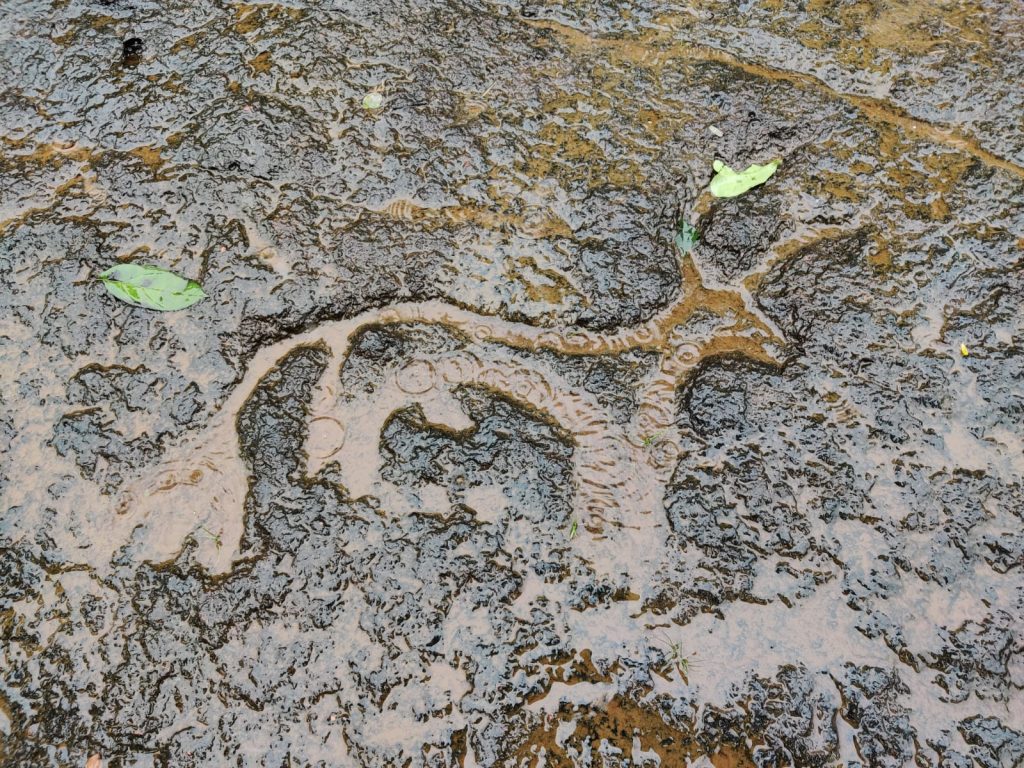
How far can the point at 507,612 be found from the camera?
1911 millimetres

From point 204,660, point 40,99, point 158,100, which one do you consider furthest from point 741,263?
point 40,99

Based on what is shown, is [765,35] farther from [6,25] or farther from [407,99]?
[6,25]

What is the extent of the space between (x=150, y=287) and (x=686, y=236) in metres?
1.69

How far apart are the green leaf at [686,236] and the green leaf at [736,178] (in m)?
0.17

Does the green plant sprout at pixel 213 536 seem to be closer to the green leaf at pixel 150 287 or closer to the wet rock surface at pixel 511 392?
the wet rock surface at pixel 511 392

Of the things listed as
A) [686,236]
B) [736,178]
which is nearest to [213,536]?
[686,236]

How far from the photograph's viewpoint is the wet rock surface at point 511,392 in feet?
5.98

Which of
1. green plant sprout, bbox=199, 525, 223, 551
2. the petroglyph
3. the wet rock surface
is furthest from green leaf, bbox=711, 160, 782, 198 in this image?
green plant sprout, bbox=199, 525, 223, 551

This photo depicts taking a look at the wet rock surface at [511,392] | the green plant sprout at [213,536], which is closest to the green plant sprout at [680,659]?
the wet rock surface at [511,392]

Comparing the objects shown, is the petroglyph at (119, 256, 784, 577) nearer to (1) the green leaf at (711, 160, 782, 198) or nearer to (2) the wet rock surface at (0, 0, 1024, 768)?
(2) the wet rock surface at (0, 0, 1024, 768)

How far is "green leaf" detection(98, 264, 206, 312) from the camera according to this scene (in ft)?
7.70

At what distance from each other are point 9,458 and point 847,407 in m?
2.33

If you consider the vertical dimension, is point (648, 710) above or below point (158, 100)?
below

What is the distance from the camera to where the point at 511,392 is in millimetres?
2236
